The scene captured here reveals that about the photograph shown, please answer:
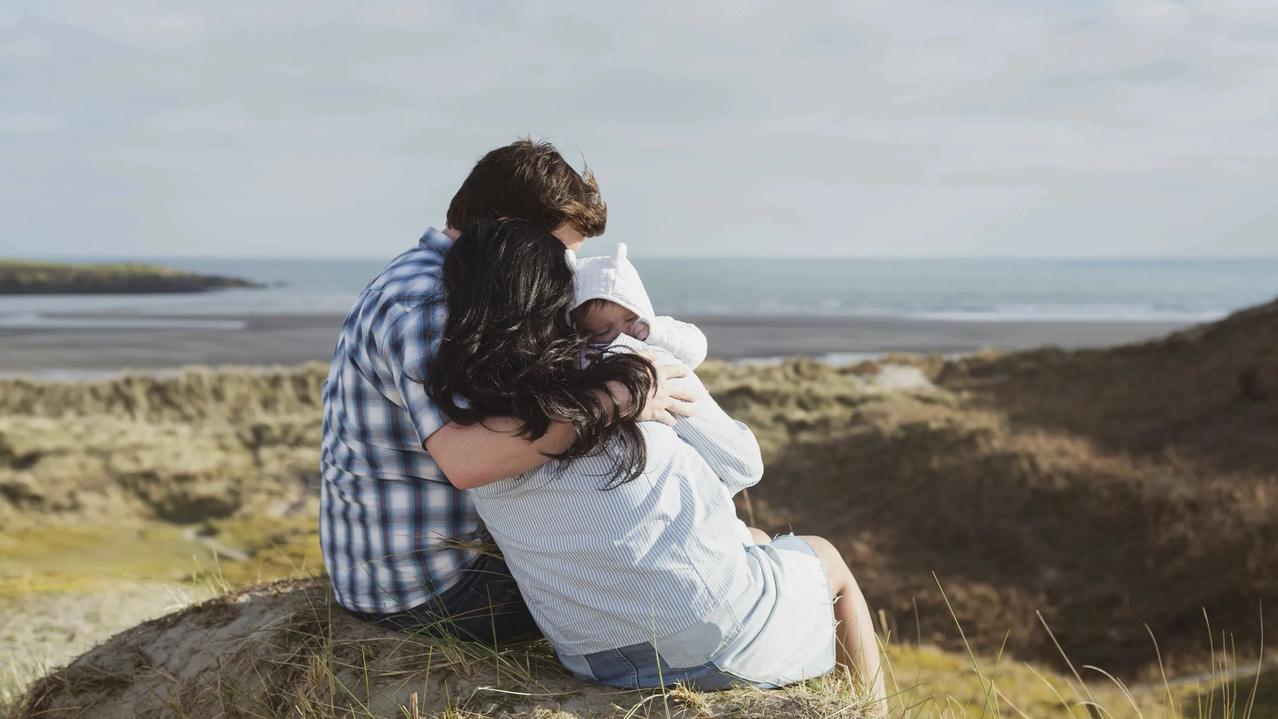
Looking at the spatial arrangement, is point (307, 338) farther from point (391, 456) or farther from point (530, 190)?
point (530, 190)

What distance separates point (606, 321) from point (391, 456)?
78 cm

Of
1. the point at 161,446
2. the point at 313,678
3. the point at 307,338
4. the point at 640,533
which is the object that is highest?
the point at 640,533

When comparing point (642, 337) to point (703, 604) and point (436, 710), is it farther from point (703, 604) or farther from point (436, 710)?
point (436, 710)

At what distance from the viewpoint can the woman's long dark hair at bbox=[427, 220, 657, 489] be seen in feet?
9.07

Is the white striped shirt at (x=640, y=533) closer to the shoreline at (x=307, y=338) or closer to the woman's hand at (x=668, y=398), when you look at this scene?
the woman's hand at (x=668, y=398)

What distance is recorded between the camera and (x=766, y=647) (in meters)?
3.09

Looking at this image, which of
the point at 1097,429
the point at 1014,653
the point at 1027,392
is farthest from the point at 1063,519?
the point at 1027,392

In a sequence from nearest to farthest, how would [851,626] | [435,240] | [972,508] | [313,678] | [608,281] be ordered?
[608,281] → [435,240] → [851,626] → [313,678] → [972,508]

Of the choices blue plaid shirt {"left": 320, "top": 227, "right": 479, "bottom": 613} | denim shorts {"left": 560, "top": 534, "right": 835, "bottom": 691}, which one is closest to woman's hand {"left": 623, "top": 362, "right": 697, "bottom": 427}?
denim shorts {"left": 560, "top": 534, "right": 835, "bottom": 691}

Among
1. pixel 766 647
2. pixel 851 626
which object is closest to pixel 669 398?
pixel 766 647

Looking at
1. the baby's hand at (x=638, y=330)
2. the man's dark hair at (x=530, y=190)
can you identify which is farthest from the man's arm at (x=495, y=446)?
the man's dark hair at (x=530, y=190)

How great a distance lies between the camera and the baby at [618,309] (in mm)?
2928

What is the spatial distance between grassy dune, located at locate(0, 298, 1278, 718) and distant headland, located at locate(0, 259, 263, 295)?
284 ft

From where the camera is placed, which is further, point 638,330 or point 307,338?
point 307,338
